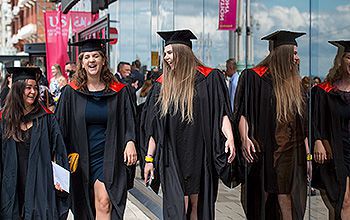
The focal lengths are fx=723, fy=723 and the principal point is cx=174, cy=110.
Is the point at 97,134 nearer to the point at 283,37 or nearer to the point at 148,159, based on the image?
the point at 148,159

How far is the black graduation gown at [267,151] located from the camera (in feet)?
16.4

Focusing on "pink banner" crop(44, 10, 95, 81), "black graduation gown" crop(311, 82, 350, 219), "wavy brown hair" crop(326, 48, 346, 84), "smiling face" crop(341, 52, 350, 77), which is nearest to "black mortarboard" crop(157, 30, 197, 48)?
"black graduation gown" crop(311, 82, 350, 219)

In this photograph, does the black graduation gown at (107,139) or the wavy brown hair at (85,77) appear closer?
the black graduation gown at (107,139)

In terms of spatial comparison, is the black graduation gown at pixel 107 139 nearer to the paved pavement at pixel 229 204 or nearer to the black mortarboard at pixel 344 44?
the paved pavement at pixel 229 204

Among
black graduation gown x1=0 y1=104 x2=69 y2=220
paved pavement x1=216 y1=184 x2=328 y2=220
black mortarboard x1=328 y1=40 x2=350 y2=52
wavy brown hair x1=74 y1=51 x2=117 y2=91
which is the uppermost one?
black mortarboard x1=328 y1=40 x2=350 y2=52

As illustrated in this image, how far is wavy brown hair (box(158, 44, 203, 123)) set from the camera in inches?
221

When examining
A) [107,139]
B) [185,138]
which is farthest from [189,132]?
[107,139]

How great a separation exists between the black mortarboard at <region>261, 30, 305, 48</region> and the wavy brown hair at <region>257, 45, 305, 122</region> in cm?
3

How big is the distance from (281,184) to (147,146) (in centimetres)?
118

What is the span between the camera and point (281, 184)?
5281 mm

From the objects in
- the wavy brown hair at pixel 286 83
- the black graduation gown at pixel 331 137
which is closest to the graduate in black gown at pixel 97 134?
the wavy brown hair at pixel 286 83

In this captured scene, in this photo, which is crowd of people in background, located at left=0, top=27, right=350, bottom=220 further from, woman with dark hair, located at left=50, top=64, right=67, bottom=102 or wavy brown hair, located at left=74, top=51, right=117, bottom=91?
woman with dark hair, located at left=50, top=64, right=67, bottom=102

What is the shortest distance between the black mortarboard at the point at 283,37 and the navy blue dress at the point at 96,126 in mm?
1655

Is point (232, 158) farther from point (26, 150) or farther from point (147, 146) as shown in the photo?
point (26, 150)
